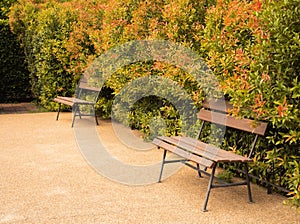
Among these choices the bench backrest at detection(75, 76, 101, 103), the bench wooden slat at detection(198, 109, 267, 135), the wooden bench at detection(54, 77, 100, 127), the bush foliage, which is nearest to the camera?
the bush foliage

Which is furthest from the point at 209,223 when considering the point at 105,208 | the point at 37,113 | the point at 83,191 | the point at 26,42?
the point at 26,42

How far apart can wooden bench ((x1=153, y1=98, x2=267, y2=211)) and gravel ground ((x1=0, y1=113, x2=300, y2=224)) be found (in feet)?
0.64

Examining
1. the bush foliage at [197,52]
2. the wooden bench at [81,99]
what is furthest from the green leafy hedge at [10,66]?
the wooden bench at [81,99]

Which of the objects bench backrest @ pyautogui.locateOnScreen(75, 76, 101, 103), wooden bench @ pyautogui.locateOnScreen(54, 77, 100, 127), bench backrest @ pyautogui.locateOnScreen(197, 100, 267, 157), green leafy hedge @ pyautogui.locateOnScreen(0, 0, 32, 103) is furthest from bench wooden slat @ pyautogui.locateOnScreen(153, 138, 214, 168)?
green leafy hedge @ pyautogui.locateOnScreen(0, 0, 32, 103)

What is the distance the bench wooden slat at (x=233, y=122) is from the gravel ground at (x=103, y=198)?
2.37ft

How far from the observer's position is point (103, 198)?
4469 mm

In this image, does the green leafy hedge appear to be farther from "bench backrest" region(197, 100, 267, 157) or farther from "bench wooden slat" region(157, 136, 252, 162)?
"bench wooden slat" region(157, 136, 252, 162)

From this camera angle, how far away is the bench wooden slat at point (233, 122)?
4.36m

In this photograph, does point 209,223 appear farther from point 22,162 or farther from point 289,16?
point 22,162

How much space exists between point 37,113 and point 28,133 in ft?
8.37

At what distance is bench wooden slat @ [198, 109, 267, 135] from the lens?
4.36 m

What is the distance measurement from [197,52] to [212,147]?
174 cm

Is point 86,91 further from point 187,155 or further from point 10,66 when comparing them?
point 187,155

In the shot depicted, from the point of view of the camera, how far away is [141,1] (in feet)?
24.0
